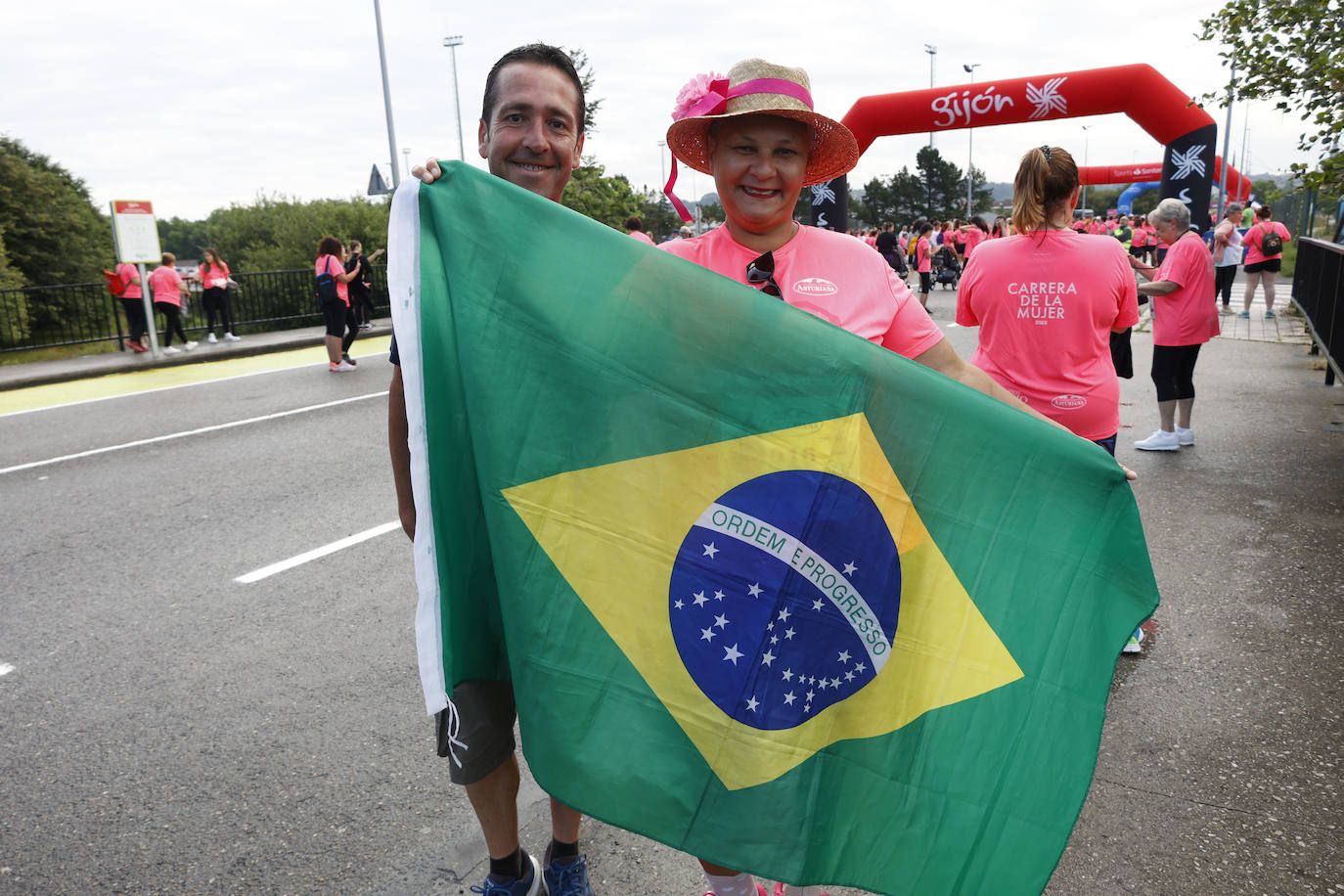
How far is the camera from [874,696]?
1842mm

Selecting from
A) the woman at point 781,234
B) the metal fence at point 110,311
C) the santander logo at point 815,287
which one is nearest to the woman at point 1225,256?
the woman at point 781,234

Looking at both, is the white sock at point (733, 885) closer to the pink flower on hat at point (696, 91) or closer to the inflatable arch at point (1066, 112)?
the pink flower on hat at point (696, 91)

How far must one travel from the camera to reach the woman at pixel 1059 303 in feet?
12.0

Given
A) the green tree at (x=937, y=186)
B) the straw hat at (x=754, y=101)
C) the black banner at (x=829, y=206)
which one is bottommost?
the straw hat at (x=754, y=101)

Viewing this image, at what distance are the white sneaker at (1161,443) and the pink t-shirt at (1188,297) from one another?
899 millimetres

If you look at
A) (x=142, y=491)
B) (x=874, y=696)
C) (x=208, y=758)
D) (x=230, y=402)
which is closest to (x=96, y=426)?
(x=230, y=402)

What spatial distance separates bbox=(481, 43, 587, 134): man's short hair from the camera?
221 cm

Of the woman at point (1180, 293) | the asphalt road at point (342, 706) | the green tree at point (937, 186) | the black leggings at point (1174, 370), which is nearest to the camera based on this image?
the asphalt road at point (342, 706)

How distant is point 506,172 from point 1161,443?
7.03 m

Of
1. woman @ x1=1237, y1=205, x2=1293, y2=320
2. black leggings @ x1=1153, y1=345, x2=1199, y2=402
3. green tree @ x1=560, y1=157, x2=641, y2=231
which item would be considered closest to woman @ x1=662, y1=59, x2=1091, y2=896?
black leggings @ x1=1153, y1=345, x2=1199, y2=402

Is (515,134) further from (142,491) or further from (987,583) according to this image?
(142,491)

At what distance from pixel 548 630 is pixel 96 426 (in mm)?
Result: 9876

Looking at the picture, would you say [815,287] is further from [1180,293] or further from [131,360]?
[131,360]

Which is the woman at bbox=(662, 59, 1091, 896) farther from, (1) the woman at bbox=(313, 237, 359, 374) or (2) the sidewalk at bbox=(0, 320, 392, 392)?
(2) the sidewalk at bbox=(0, 320, 392, 392)
